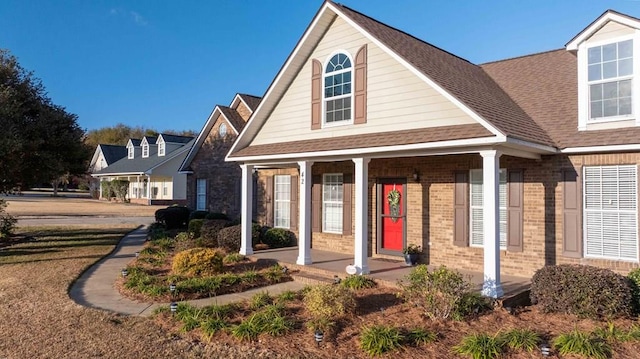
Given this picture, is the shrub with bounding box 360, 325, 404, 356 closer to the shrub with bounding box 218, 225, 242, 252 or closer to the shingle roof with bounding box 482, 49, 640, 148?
the shingle roof with bounding box 482, 49, 640, 148

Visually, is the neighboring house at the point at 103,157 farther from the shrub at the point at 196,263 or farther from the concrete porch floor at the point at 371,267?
the shrub at the point at 196,263

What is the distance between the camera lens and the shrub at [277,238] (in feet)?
49.3

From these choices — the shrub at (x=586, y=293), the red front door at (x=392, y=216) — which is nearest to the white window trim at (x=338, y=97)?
the red front door at (x=392, y=216)

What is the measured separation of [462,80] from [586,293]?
5.49 meters

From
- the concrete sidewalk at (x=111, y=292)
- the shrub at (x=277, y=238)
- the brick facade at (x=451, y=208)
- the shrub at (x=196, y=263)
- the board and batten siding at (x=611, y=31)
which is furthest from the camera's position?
the shrub at (x=277, y=238)

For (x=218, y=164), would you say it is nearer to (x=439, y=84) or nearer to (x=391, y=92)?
(x=391, y=92)

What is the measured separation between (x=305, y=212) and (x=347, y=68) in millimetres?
3876

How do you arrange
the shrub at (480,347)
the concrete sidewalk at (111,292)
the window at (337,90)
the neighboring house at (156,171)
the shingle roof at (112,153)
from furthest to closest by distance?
the shingle roof at (112,153) → the neighboring house at (156,171) → the window at (337,90) → the concrete sidewalk at (111,292) → the shrub at (480,347)

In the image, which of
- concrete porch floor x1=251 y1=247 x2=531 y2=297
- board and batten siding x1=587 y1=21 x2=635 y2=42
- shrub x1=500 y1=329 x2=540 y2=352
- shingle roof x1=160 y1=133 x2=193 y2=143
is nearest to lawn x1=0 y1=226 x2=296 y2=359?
shrub x1=500 y1=329 x2=540 y2=352

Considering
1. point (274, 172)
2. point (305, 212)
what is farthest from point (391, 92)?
point (274, 172)

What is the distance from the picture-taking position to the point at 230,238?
562 inches

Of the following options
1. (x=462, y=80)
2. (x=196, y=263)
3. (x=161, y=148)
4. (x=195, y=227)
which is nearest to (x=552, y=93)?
(x=462, y=80)

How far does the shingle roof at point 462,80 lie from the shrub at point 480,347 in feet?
12.4

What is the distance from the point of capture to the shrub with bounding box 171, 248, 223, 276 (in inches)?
412
